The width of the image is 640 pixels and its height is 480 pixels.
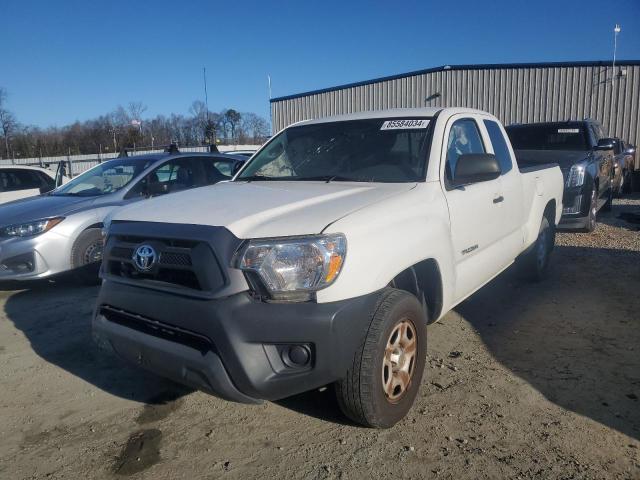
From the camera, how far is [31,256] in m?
5.56

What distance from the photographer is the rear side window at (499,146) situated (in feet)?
15.4

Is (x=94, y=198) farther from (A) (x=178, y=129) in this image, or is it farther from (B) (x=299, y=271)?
(A) (x=178, y=129)

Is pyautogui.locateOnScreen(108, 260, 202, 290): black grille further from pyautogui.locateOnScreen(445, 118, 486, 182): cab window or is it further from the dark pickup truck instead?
the dark pickup truck

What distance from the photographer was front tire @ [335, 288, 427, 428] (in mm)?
2633

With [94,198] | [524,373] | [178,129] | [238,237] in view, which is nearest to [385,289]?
[238,237]

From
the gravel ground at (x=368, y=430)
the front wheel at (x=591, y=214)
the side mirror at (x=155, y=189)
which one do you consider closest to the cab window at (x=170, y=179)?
the side mirror at (x=155, y=189)

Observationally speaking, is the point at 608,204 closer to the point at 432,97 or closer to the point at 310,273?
the point at 432,97

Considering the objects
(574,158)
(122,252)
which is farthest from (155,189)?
(574,158)

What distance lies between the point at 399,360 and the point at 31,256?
4.42 m

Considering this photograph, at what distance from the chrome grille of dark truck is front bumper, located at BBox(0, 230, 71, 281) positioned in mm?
3039

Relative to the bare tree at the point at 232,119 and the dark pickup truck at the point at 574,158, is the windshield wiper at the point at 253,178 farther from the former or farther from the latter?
the bare tree at the point at 232,119

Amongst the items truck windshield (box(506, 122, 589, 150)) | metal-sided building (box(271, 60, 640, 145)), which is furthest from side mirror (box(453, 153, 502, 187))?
metal-sided building (box(271, 60, 640, 145))

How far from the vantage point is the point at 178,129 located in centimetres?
4581

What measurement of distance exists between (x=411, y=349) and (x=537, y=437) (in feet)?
2.68
